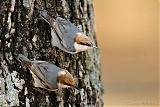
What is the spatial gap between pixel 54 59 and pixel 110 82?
298cm

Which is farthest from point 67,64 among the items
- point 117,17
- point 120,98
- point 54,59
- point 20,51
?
point 117,17

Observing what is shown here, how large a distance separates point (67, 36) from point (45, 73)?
0.62ft

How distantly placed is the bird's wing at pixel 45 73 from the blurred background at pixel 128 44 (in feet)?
9.20

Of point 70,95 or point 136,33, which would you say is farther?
point 136,33

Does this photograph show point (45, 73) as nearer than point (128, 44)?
Yes

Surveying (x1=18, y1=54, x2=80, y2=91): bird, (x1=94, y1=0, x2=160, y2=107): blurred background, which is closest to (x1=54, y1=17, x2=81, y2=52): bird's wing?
(x1=18, y1=54, x2=80, y2=91): bird

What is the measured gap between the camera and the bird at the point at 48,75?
196cm

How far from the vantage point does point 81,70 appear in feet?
7.39

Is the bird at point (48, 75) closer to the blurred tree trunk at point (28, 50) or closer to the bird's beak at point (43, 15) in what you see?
the blurred tree trunk at point (28, 50)

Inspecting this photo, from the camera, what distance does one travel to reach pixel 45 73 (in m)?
1.96

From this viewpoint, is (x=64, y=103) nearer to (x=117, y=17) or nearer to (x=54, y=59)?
(x=54, y=59)

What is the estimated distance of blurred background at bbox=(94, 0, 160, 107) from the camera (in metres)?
4.91

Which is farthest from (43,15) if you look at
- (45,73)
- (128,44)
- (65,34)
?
(128,44)

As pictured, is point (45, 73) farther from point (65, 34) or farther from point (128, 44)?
point (128, 44)
